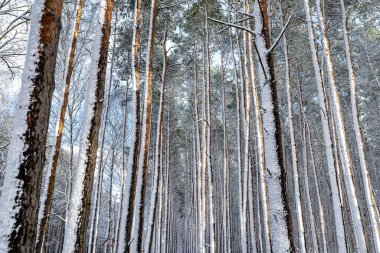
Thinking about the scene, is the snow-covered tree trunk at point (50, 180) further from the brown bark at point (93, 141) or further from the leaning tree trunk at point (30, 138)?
the leaning tree trunk at point (30, 138)

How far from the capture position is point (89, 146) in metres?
4.29

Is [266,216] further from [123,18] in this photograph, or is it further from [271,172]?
→ [123,18]

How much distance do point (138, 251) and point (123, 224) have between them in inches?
26.7

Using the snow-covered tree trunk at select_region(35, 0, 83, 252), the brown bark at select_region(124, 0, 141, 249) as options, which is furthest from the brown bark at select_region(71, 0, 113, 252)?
the snow-covered tree trunk at select_region(35, 0, 83, 252)

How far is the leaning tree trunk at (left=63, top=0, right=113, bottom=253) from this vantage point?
3938 millimetres

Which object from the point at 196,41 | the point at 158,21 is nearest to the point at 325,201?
the point at 196,41

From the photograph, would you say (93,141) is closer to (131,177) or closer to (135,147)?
(131,177)

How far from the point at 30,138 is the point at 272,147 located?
2488 millimetres

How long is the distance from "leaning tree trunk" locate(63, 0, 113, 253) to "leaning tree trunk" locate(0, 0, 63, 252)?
1668mm

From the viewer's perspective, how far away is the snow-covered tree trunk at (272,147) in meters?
2.92

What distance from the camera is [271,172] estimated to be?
3.12 metres

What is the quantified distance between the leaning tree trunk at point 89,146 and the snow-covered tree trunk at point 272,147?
2.62 metres

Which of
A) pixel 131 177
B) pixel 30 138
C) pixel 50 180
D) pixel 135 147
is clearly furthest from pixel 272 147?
pixel 50 180

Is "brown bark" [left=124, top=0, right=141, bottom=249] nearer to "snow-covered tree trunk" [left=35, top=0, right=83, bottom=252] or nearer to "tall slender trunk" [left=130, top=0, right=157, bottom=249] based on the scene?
"tall slender trunk" [left=130, top=0, right=157, bottom=249]
